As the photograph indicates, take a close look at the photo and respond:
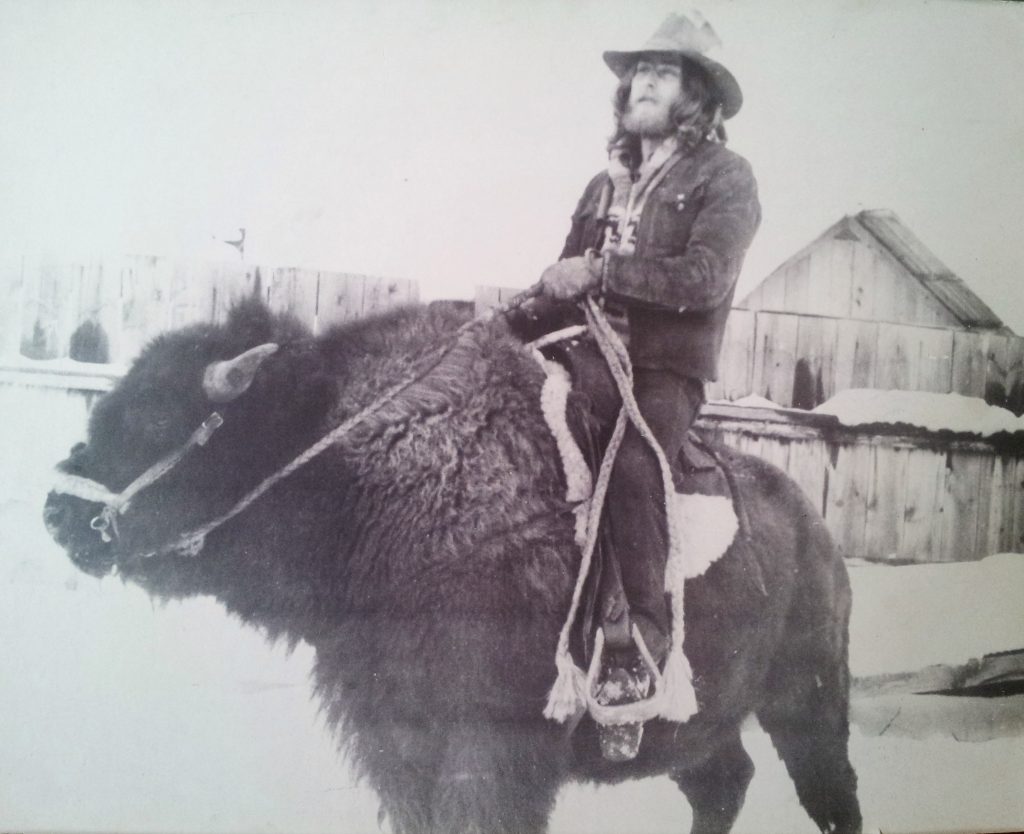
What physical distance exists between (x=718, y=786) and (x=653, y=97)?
168cm

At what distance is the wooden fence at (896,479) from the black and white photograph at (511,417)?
10 mm

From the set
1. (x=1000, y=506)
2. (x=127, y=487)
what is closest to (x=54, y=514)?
(x=127, y=487)

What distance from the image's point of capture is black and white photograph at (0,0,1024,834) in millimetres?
1565

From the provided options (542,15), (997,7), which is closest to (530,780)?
(542,15)

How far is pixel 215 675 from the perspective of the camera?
5.43ft

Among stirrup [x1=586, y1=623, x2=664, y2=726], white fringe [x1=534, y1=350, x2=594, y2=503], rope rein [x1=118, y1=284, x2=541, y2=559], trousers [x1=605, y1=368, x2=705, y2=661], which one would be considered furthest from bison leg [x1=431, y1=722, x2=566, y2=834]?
rope rein [x1=118, y1=284, x2=541, y2=559]

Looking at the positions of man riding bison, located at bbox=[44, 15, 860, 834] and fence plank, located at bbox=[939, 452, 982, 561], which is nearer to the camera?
man riding bison, located at bbox=[44, 15, 860, 834]

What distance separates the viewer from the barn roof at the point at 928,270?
1.87 m

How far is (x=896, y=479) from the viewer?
1.85 metres

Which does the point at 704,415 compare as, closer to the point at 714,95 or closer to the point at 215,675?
the point at 714,95

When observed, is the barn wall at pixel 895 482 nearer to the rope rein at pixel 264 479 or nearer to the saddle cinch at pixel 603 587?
the saddle cinch at pixel 603 587

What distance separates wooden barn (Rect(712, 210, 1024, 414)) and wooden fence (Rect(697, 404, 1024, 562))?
3.2 inches

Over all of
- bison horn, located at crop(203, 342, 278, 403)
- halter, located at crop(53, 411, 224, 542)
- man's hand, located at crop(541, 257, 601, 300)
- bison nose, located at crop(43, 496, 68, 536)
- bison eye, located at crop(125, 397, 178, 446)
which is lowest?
bison nose, located at crop(43, 496, 68, 536)

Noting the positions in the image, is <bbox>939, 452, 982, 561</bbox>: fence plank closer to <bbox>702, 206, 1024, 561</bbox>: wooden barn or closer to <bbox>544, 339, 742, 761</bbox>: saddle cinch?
<bbox>702, 206, 1024, 561</bbox>: wooden barn
